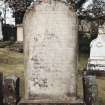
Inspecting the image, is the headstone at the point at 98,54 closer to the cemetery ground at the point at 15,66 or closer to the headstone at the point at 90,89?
the cemetery ground at the point at 15,66

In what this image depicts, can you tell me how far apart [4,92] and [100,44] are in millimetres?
7554

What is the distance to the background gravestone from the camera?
28.3 ft

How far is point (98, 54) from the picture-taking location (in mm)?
15680

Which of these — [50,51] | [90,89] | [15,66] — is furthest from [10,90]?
[15,66]

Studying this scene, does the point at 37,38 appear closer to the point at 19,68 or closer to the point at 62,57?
the point at 62,57

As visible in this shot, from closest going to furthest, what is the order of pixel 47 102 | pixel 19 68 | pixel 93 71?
pixel 47 102 < pixel 93 71 < pixel 19 68

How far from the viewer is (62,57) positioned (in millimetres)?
8648

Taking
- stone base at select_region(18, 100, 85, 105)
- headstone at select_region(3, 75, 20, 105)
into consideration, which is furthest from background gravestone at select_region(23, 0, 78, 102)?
headstone at select_region(3, 75, 20, 105)

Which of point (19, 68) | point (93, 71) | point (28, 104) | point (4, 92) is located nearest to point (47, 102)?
point (28, 104)

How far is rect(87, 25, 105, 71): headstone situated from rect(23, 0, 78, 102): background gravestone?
6798 millimetres

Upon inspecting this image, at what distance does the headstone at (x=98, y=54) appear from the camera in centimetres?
1543

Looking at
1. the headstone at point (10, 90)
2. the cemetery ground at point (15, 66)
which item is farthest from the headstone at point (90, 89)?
the cemetery ground at point (15, 66)

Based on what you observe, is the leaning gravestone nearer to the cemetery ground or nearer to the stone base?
the stone base

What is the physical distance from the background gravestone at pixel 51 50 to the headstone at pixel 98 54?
22.3 ft
